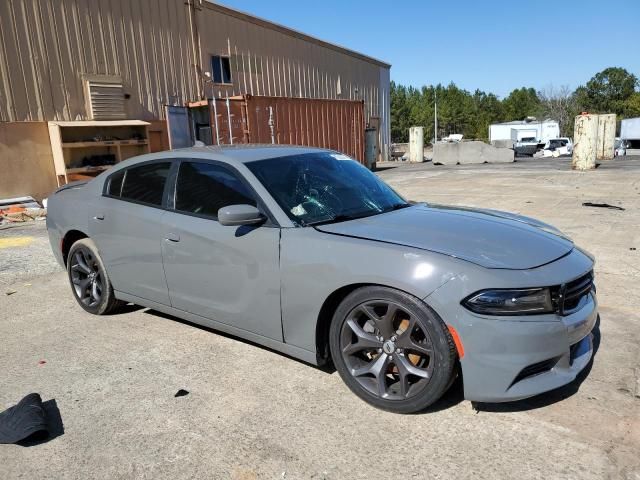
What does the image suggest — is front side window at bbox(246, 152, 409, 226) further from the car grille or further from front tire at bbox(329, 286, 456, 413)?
the car grille

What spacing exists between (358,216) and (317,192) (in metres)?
0.36

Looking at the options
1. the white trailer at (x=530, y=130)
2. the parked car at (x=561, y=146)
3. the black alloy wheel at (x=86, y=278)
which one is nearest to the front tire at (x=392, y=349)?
the black alloy wheel at (x=86, y=278)

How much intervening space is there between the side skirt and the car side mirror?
2.54ft

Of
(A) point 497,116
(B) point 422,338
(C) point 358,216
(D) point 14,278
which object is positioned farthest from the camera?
(A) point 497,116

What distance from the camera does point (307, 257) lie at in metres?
3.00

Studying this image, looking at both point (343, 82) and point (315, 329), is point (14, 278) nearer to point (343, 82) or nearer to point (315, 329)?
point (315, 329)

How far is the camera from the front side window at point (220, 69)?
18.5m

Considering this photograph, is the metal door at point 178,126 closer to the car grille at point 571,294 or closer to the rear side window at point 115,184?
the rear side window at point 115,184

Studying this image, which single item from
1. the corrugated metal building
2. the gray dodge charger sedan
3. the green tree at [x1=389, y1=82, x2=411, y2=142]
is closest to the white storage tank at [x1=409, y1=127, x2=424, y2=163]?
the corrugated metal building

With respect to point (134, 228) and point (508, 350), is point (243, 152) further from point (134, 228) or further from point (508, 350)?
point (508, 350)

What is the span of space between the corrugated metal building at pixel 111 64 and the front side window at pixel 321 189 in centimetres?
1205

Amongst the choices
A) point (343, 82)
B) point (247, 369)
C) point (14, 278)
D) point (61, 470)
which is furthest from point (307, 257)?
point (343, 82)

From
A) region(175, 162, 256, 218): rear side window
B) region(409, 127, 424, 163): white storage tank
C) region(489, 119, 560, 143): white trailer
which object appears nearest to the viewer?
region(175, 162, 256, 218): rear side window

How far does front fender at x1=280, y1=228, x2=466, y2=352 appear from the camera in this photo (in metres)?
2.60
